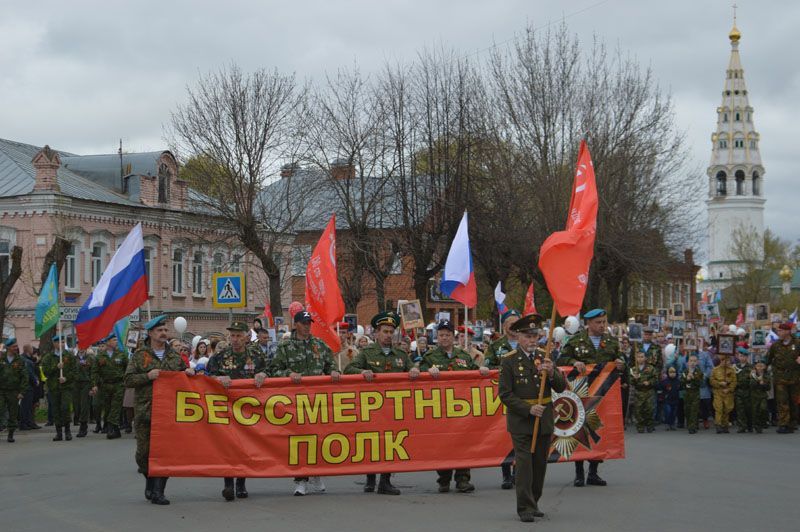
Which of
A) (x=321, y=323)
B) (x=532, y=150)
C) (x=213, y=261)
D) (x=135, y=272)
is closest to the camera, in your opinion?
(x=135, y=272)

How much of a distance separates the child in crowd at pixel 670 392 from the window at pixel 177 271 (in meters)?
33.5

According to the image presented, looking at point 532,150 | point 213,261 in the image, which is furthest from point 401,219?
point 213,261

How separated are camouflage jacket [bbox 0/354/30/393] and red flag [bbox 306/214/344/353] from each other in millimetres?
7319

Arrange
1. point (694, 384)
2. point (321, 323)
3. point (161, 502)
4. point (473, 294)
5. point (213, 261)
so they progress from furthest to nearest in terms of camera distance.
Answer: point (213, 261) < point (694, 384) < point (473, 294) < point (321, 323) < point (161, 502)

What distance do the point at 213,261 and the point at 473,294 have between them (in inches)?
1394

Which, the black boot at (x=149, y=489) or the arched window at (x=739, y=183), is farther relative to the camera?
the arched window at (x=739, y=183)

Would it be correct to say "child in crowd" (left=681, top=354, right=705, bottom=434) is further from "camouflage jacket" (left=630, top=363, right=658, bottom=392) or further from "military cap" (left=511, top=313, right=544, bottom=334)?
"military cap" (left=511, top=313, right=544, bottom=334)

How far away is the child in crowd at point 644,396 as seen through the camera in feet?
74.0

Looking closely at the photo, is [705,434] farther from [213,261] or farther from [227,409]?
[213,261]

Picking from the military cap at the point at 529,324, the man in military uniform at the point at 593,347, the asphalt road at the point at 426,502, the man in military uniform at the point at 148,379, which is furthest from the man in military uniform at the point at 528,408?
the man in military uniform at the point at 148,379

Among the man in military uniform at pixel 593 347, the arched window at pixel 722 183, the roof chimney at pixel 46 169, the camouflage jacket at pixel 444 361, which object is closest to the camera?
the camouflage jacket at pixel 444 361

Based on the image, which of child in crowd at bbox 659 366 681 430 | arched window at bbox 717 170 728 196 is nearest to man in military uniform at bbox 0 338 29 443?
child in crowd at bbox 659 366 681 430

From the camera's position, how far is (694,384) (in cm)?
2289

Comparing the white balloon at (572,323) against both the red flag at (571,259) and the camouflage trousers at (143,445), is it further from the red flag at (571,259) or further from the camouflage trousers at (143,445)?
the camouflage trousers at (143,445)
